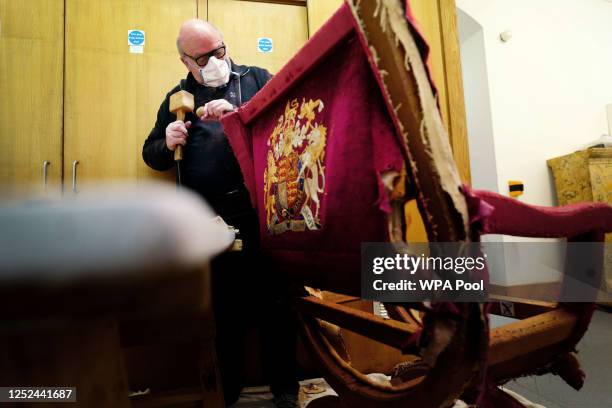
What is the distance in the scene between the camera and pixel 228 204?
108 centimetres

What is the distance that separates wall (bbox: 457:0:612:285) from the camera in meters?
2.52

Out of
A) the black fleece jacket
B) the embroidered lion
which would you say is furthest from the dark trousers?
the embroidered lion

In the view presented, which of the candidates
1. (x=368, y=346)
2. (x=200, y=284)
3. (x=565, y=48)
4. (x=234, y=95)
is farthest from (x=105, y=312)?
(x=565, y=48)

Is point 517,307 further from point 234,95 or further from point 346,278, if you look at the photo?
point 234,95

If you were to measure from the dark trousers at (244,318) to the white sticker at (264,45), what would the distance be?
908mm

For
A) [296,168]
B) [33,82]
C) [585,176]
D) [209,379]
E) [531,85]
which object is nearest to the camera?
[296,168]

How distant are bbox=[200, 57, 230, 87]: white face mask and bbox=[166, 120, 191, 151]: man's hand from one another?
226mm

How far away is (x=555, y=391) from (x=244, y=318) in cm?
104

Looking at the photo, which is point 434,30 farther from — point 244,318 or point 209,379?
point 209,379

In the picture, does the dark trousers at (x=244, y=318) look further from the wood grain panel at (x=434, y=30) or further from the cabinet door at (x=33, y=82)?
the wood grain panel at (x=434, y=30)

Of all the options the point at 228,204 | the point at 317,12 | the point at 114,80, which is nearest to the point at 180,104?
the point at 228,204

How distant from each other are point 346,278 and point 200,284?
0.36 m

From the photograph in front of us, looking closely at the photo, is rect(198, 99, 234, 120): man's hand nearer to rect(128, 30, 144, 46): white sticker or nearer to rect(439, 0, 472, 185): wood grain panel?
rect(128, 30, 144, 46): white sticker

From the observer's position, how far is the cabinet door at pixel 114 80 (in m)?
1.33
